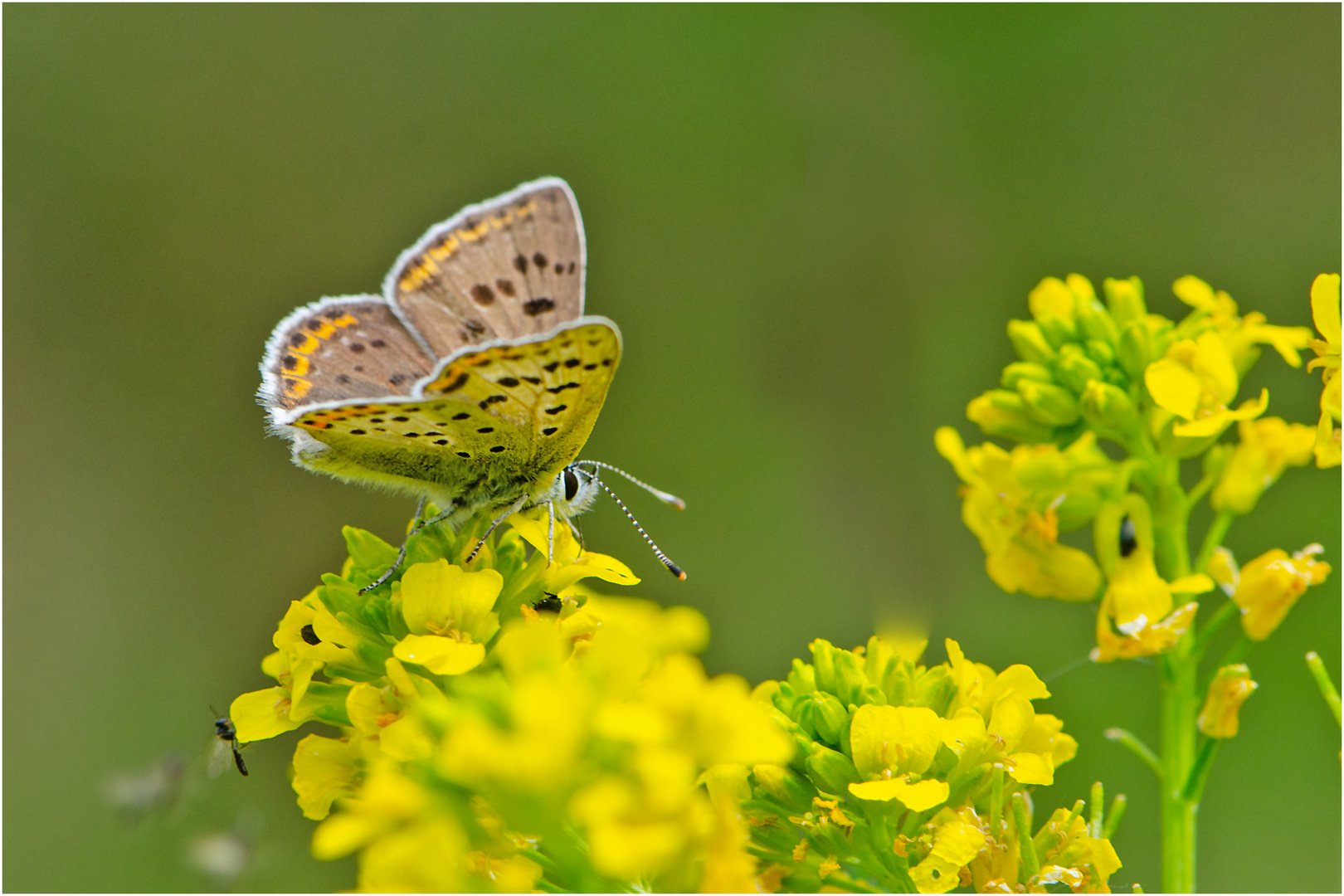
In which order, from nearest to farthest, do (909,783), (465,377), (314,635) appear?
1. (909,783)
2. (314,635)
3. (465,377)

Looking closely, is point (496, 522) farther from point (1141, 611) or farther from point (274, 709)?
point (1141, 611)

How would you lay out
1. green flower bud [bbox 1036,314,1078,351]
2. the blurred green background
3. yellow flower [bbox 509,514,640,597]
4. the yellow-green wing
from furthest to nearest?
1. the blurred green background
2. green flower bud [bbox 1036,314,1078,351]
3. the yellow-green wing
4. yellow flower [bbox 509,514,640,597]

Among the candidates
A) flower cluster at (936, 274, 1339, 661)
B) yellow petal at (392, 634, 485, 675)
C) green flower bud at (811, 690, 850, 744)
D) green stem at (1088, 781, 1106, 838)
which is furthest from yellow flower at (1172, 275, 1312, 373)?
yellow petal at (392, 634, 485, 675)

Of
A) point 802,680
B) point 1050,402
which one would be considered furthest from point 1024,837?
point 1050,402

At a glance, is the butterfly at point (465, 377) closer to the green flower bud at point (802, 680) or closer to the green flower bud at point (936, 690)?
the green flower bud at point (802, 680)

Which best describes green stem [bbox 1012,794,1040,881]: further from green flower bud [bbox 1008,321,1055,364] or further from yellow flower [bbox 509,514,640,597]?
green flower bud [bbox 1008,321,1055,364]

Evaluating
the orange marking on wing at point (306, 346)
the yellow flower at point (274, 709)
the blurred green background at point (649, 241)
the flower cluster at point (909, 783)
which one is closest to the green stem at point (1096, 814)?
the flower cluster at point (909, 783)

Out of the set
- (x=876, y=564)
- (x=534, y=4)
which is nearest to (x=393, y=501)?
(x=876, y=564)
